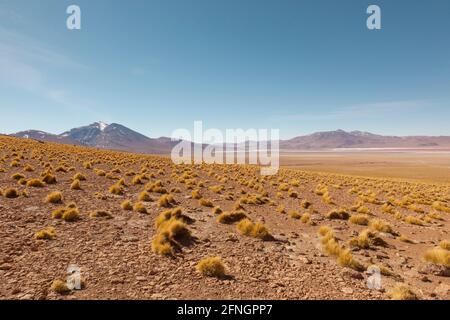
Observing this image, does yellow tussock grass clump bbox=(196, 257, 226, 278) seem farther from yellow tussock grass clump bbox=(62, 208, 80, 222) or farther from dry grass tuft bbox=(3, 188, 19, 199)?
dry grass tuft bbox=(3, 188, 19, 199)

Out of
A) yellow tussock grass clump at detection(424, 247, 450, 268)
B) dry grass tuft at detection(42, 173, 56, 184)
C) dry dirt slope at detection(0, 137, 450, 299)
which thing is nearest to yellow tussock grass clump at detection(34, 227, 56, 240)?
dry dirt slope at detection(0, 137, 450, 299)

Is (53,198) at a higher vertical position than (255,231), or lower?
higher

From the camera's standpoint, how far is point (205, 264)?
23.7 ft

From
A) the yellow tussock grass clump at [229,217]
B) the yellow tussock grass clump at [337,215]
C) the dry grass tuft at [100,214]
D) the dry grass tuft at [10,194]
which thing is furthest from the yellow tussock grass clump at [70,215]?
the yellow tussock grass clump at [337,215]

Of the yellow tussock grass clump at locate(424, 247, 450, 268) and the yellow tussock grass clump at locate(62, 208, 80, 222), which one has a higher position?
the yellow tussock grass clump at locate(62, 208, 80, 222)

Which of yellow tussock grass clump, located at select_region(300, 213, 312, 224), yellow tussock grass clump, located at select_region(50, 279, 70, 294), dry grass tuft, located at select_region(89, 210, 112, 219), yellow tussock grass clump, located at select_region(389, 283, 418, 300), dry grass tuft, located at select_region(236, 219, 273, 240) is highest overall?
dry grass tuft, located at select_region(89, 210, 112, 219)

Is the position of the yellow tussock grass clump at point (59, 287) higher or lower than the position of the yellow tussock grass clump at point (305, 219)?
higher

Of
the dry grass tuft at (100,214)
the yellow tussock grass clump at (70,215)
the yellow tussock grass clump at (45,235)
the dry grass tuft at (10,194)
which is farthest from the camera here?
the dry grass tuft at (10,194)

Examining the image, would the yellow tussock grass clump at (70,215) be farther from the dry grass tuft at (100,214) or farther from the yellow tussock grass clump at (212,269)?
the yellow tussock grass clump at (212,269)

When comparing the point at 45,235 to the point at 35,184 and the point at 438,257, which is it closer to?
the point at 35,184

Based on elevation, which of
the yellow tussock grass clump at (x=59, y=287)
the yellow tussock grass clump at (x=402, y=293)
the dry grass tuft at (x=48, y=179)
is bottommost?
the yellow tussock grass clump at (x=402, y=293)

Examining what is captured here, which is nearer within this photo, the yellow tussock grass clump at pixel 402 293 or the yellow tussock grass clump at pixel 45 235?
→ the yellow tussock grass clump at pixel 402 293

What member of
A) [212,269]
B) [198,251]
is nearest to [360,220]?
[198,251]
